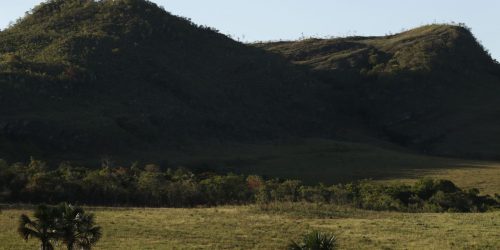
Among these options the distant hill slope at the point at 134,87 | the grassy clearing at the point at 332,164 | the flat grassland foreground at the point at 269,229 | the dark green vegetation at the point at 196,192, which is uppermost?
the distant hill slope at the point at 134,87

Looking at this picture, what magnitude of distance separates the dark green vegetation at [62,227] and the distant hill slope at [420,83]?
294ft

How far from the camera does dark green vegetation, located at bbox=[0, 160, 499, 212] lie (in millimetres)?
53875

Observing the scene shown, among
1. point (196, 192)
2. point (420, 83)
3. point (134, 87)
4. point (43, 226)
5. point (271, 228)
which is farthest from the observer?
point (420, 83)

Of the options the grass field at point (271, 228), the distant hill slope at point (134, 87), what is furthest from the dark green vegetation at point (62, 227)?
the distant hill slope at point (134, 87)

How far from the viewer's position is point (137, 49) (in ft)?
430

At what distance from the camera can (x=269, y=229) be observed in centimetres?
4022

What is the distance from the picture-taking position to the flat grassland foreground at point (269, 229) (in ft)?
116

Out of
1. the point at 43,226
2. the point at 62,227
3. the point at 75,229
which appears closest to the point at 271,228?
the point at 75,229

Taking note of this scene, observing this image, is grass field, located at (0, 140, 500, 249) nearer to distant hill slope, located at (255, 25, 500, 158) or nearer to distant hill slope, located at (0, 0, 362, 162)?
distant hill slope, located at (0, 0, 362, 162)

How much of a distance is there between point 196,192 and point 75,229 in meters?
31.0

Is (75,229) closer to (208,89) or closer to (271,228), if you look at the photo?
(271,228)

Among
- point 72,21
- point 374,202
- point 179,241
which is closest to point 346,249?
point 179,241

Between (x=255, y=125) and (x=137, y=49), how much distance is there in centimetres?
2633

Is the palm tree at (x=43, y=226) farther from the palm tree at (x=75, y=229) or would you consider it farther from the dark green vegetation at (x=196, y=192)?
the dark green vegetation at (x=196, y=192)
